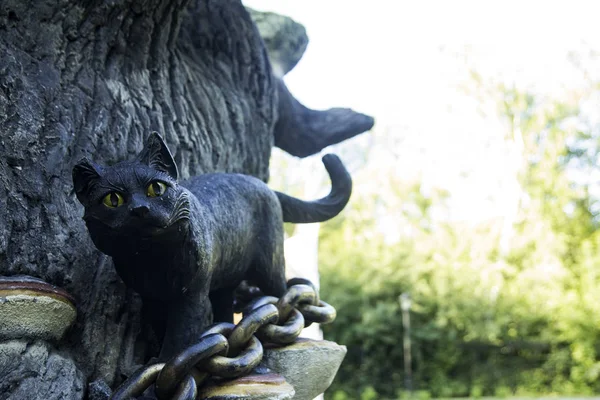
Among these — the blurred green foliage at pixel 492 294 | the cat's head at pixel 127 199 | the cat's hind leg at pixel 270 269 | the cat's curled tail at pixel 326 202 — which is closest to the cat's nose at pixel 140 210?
the cat's head at pixel 127 199

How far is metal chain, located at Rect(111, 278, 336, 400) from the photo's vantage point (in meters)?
0.93

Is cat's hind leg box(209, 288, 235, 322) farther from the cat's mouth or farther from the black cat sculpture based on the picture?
the cat's mouth

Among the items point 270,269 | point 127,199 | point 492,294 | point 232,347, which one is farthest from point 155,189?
point 492,294

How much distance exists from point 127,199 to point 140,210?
1.5 inches

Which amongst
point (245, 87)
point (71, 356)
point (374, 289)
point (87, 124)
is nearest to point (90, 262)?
point (71, 356)

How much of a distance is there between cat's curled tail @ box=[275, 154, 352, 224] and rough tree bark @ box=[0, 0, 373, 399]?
208 millimetres

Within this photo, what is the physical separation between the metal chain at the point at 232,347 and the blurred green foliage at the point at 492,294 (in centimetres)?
1082

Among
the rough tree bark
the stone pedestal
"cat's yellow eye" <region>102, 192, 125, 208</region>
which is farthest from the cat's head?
the stone pedestal

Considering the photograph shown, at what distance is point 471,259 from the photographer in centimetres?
1284

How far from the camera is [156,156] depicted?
39.4 inches

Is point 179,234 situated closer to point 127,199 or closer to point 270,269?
point 127,199

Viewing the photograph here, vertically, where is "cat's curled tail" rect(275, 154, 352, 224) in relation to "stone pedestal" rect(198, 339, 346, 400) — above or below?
above

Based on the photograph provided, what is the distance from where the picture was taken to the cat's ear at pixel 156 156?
1.00 meters

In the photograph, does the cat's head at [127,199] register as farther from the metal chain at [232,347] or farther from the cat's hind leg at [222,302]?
the cat's hind leg at [222,302]
